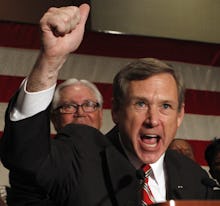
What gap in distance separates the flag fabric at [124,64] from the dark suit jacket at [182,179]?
5.05ft

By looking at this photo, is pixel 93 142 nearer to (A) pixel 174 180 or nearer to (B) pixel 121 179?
(B) pixel 121 179

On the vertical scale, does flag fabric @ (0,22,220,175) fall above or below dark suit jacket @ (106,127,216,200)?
above

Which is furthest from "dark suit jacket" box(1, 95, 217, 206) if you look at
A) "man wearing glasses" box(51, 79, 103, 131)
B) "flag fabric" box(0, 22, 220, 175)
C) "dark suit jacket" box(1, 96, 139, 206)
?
"flag fabric" box(0, 22, 220, 175)

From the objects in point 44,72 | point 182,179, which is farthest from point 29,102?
point 182,179

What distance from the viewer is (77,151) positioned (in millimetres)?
1637

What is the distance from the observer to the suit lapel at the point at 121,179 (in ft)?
5.20

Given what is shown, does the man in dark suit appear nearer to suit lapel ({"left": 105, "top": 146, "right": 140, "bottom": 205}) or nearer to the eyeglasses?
suit lapel ({"left": 105, "top": 146, "right": 140, "bottom": 205})

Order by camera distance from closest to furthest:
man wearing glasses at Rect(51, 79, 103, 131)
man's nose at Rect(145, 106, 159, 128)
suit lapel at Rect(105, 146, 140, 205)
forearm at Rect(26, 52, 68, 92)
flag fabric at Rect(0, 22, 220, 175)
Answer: forearm at Rect(26, 52, 68, 92)
suit lapel at Rect(105, 146, 140, 205)
man's nose at Rect(145, 106, 159, 128)
man wearing glasses at Rect(51, 79, 103, 131)
flag fabric at Rect(0, 22, 220, 175)

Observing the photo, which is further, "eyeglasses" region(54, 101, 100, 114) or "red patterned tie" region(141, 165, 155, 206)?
"eyeglasses" region(54, 101, 100, 114)

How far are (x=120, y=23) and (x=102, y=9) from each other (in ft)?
0.41

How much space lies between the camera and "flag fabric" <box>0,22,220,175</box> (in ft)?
11.1

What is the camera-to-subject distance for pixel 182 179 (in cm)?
182

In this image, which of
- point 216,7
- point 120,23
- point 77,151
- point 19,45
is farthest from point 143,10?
point 77,151

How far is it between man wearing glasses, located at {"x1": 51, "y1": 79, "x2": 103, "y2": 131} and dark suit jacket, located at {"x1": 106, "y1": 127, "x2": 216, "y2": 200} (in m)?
0.64
